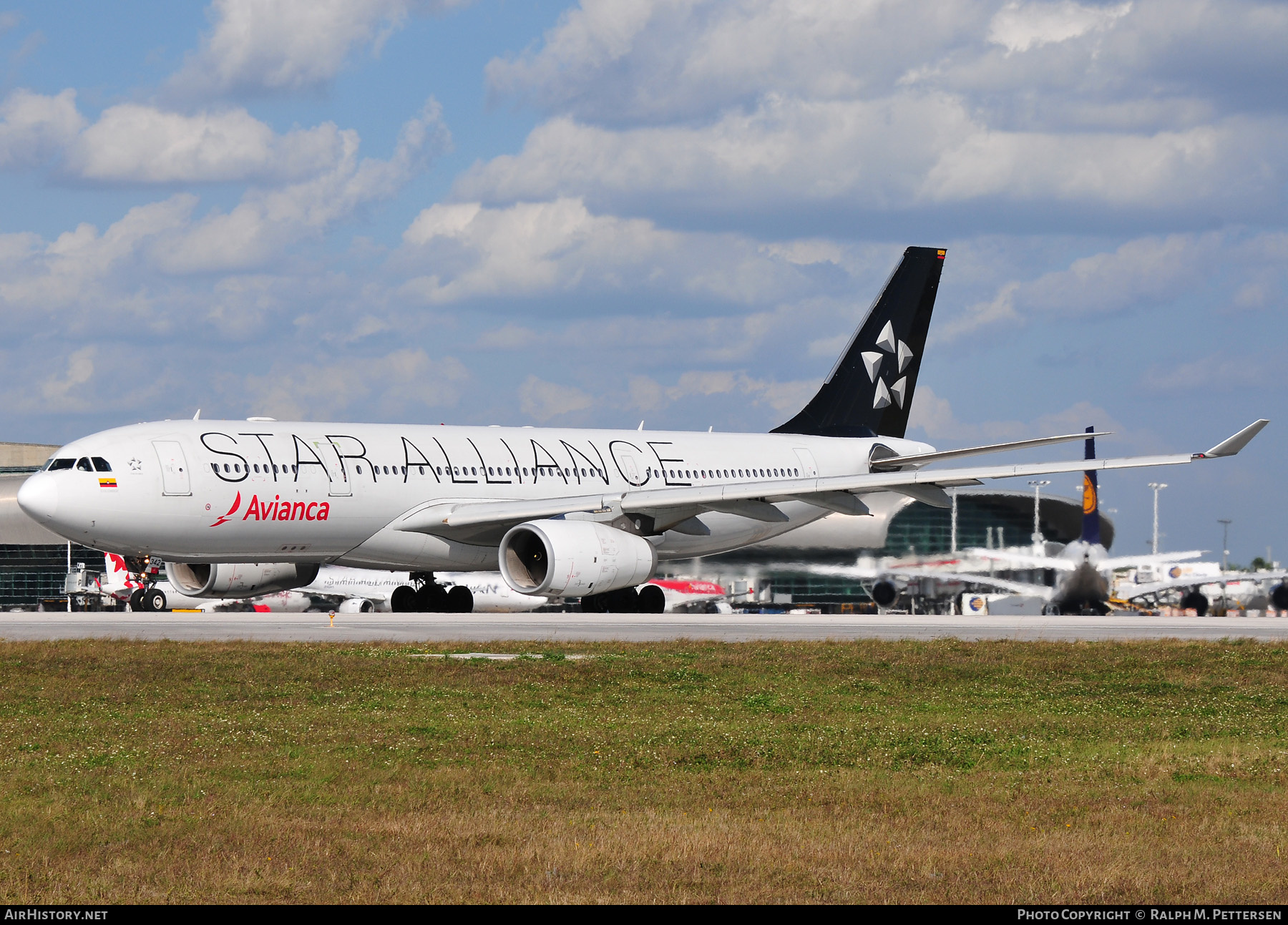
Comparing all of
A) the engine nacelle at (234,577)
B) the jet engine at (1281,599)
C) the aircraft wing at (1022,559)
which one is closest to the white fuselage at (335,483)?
the engine nacelle at (234,577)

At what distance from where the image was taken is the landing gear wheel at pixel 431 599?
35.5 metres

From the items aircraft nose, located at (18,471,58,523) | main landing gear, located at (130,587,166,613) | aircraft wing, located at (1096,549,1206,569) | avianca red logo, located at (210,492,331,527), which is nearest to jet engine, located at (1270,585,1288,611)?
aircraft wing, located at (1096,549,1206,569)

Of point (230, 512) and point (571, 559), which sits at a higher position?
point (230, 512)

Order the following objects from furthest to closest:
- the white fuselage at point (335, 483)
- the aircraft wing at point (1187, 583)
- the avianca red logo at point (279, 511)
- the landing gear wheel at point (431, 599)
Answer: the aircraft wing at point (1187, 583) < the landing gear wheel at point (431, 599) < the avianca red logo at point (279, 511) < the white fuselage at point (335, 483)

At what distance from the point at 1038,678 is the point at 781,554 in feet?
74.6

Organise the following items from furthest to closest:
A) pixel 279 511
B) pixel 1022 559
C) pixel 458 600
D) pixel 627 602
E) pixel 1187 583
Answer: pixel 1187 583
pixel 1022 559
pixel 627 602
pixel 458 600
pixel 279 511

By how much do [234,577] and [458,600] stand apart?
5067 millimetres

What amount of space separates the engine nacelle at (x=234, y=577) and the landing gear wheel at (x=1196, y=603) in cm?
2670

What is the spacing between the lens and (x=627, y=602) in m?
36.1

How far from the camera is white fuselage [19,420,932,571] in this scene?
28.8 meters

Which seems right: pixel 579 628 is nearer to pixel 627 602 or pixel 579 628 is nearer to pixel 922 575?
pixel 627 602

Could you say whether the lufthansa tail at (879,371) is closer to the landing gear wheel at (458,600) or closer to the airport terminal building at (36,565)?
the landing gear wheel at (458,600)

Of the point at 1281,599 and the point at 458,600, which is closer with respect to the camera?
the point at 458,600

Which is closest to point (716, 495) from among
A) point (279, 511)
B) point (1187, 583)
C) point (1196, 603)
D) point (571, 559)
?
point (571, 559)
